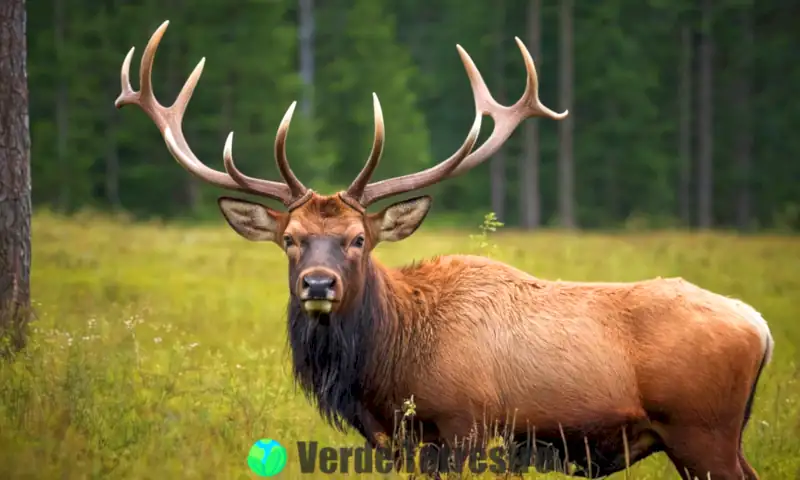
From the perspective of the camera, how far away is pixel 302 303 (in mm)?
5332

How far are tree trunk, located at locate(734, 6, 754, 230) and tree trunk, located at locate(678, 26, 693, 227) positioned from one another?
2.04 meters

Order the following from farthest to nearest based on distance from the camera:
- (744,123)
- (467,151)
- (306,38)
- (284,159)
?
1. (744,123)
2. (306,38)
3. (467,151)
4. (284,159)

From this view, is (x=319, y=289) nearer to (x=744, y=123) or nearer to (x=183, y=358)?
(x=183, y=358)

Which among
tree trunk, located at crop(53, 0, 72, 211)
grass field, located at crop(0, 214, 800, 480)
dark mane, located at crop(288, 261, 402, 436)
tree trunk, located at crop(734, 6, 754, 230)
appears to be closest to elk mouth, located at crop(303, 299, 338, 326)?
dark mane, located at crop(288, 261, 402, 436)

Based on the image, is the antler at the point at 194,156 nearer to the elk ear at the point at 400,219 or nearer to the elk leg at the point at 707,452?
the elk ear at the point at 400,219

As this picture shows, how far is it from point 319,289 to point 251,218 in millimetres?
1075

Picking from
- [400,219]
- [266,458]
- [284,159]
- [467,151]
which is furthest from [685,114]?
[266,458]

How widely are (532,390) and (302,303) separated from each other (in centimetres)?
146

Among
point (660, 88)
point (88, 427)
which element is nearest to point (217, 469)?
point (88, 427)

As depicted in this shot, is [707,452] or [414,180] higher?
[414,180]

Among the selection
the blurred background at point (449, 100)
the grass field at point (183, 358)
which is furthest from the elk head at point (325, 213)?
the blurred background at point (449, 100)

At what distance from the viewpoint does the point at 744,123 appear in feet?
128

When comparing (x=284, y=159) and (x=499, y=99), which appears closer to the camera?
(x=284, y=159)

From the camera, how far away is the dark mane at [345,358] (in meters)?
5.53
